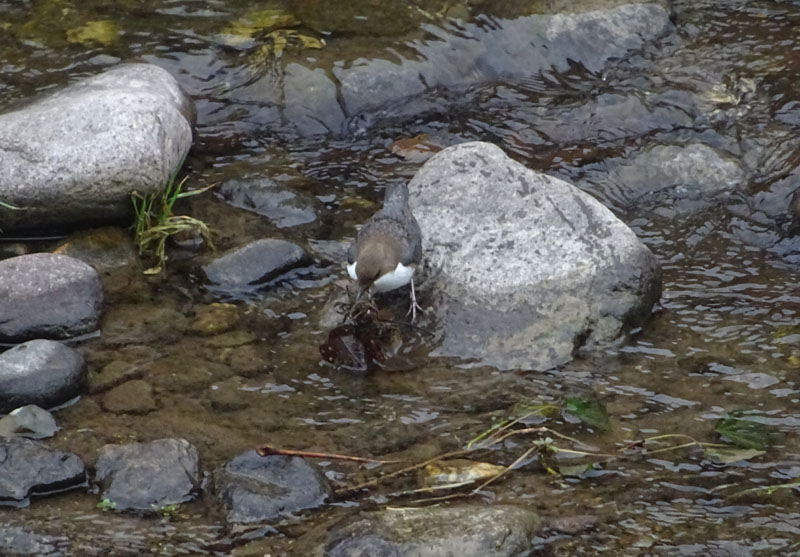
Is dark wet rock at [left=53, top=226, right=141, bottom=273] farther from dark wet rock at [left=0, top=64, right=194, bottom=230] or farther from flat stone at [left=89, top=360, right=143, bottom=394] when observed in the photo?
flat stone at [left=89, top=360, right=143, bottom=394]

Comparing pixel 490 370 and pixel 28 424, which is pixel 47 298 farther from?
pixel 490 370

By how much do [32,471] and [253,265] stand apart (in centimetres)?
214

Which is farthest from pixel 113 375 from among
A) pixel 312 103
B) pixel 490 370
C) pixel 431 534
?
pixel 312 103

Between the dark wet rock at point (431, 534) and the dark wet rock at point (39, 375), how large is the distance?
1.59 m

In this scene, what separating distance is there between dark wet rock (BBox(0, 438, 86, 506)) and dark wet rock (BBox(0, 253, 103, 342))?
1.09 m

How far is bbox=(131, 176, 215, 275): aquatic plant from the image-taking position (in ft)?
22.2

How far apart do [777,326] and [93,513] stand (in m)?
3.66

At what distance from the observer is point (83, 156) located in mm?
Result: 6684

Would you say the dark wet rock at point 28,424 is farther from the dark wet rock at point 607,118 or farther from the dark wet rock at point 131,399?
the dark wet rock at point 607,118

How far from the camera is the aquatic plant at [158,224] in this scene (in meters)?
6.75

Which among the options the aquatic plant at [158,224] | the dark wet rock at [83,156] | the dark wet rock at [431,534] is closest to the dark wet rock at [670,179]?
the aquatic plant at [158,224]

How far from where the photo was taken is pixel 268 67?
28.4 ft

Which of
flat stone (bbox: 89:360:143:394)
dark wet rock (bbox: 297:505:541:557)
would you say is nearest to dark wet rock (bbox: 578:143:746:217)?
flat stone (bbox: 89:360:143:394)

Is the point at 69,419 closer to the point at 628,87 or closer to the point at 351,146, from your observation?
the point at 351,146
